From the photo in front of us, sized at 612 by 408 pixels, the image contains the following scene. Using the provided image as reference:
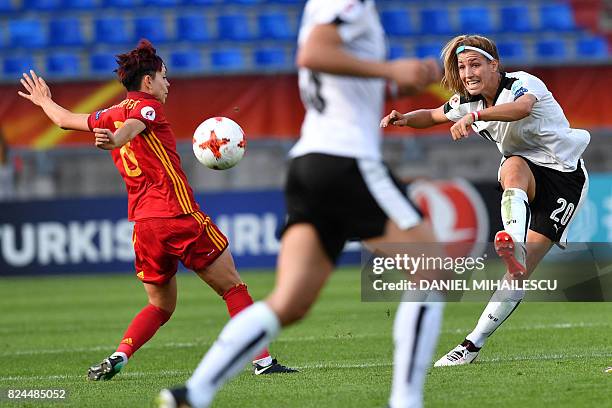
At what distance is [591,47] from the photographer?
2202 centimetres

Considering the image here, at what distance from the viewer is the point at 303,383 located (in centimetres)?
667

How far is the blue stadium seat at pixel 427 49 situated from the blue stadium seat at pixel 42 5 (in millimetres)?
7195

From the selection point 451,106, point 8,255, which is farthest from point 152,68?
point 8,255

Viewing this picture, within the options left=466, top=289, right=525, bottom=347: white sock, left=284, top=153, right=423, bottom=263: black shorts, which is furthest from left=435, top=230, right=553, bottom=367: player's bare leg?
left=284, top=153, right=423, bottom=263: black shorts

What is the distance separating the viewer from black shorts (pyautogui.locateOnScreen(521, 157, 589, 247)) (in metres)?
7.39

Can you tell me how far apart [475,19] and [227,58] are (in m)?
5.07

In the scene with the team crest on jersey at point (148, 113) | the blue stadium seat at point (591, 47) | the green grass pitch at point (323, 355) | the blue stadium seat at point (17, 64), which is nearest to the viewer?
the green grass pitch at point (323, 355)

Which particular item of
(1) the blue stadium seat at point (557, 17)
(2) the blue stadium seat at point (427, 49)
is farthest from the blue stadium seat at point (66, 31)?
(1) the blue stadium seat at point (557, 17)

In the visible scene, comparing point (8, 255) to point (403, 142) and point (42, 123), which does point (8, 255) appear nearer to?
point (42, 123)

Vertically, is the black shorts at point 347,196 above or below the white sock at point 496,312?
above

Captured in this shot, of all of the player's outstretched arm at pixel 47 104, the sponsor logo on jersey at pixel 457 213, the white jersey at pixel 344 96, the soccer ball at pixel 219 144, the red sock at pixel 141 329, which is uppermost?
the white jersey at pixel 344 96

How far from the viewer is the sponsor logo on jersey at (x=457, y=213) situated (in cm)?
1675

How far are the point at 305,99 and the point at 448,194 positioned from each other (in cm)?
1228

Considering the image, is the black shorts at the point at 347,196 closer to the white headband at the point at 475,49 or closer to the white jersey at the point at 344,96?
the white jersey at the point at 344,96
